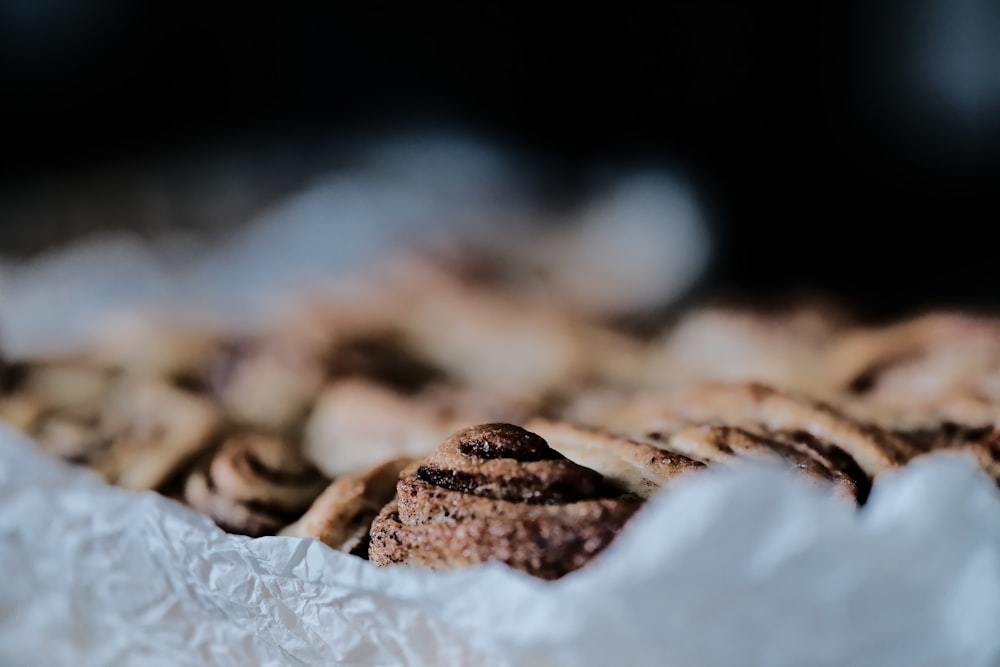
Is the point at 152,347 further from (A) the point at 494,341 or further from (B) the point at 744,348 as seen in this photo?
(B) the point at 744,348

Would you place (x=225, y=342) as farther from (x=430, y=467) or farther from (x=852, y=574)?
(x=852, y=574)

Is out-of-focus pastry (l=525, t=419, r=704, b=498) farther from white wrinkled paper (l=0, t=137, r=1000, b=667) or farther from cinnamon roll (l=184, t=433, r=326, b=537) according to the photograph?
cinnamon roll (l=184, t=433, r=326, b=537)

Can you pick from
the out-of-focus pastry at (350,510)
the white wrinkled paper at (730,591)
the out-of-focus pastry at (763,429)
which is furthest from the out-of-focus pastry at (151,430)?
the out-of-focus pastry at (763,429)

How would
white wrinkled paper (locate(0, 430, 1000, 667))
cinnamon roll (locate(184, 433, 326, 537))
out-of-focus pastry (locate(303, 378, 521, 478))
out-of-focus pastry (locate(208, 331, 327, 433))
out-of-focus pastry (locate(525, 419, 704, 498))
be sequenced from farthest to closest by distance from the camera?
out-of-focus pastry (locate(208, 331, 327, 433)) → out-of-focus pastry (locate(303, 378, 521, 478)) → cinnamon roll (locate(184, 433, 326, 537)) → out-of-focus pastry (locate(525, 419, 704, 498)) → white wrinkled paper (locate(0, 430, 1000, 667))

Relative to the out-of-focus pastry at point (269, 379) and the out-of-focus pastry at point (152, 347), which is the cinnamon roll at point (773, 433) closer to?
the out-of-focus pastry at point (269, 379)

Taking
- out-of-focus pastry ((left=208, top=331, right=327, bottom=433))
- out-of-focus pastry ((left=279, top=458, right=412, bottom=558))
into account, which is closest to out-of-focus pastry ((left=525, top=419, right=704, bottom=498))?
out-of-focus pastry ((left=279, top=458, right=412, bottom=558))

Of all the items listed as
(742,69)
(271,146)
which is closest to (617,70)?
(742,69)
